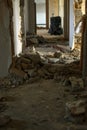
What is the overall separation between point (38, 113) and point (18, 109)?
1.13 feet

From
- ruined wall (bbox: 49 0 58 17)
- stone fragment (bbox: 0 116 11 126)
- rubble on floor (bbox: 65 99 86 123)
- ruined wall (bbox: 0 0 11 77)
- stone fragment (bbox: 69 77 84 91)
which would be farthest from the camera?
ruined wall (bbox: 49 0 58 17)

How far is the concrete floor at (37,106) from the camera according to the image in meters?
3.77

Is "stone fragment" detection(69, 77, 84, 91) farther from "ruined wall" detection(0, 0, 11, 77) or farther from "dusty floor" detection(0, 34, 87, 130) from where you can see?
"ruined wall" detection(0, 0, 11, 77)

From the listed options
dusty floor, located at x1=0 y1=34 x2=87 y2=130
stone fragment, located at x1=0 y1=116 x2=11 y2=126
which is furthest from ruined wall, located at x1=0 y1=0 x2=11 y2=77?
stone fragment, located at x1=0 y1=116 x2=11 y2=126

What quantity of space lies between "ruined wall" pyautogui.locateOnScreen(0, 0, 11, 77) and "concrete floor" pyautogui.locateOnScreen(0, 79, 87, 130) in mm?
491

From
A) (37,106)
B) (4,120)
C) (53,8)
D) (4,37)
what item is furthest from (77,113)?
(53,8)

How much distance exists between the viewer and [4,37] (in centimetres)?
493

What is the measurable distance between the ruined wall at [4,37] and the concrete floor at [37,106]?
49 centimetres

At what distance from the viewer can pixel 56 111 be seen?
4262 mm

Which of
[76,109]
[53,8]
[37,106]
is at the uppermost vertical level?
[53,8]

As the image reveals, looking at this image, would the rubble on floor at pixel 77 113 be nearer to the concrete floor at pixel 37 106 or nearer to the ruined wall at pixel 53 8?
the concrete floor at pixel 37 106

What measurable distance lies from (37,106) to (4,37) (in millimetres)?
1332

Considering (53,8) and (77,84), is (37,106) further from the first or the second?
(53,8)

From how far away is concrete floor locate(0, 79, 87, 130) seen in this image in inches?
148
